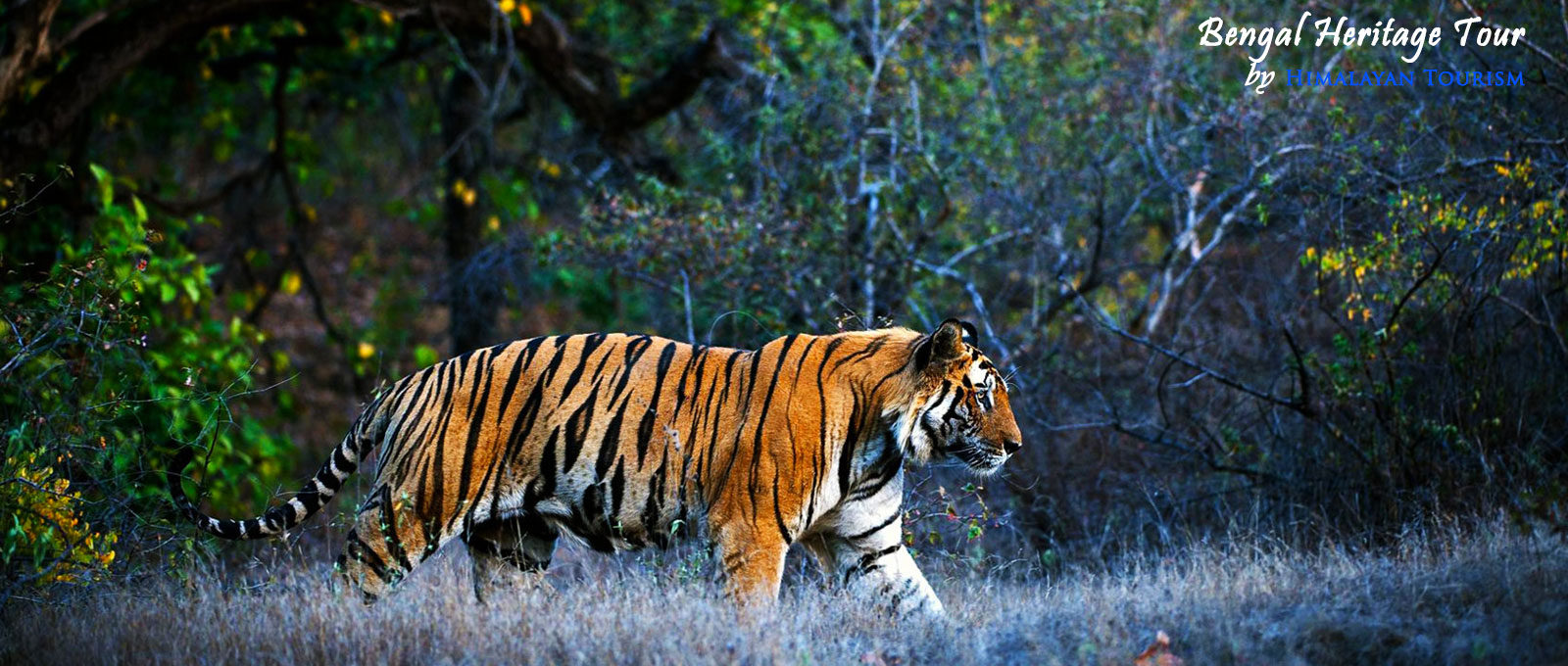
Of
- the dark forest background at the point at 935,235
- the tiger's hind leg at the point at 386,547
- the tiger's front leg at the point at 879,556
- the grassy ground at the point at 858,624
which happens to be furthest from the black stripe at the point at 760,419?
the tiger's hind leg at the point at 386,547

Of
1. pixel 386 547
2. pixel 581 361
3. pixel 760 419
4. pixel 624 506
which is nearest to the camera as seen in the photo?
pixel 760 419

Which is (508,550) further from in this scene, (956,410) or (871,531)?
(956,410)

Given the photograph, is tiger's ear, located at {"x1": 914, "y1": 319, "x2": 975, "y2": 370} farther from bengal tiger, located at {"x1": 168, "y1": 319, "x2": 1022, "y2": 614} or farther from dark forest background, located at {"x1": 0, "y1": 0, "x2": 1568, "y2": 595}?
dark forest background, located at {"x1": 0, "y1": 0, "x2": 1568, "y2": 595}

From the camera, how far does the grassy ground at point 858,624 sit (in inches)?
213

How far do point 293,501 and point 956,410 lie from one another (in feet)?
10.4

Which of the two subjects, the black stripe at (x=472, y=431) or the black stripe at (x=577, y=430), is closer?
the black stripe at (x=472, y=431)

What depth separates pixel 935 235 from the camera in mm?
12219

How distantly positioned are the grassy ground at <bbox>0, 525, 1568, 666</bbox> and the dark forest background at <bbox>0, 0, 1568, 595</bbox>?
0.80m

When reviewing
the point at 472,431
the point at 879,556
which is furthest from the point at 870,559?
the point at 472,431

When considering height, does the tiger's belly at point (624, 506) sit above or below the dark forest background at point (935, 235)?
below

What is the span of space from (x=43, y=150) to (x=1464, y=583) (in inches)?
392

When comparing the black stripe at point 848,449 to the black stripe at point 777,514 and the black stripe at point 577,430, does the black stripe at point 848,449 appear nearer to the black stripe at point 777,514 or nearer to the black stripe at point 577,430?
the black stripe at point 777,514

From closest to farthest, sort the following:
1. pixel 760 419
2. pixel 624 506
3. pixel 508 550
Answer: pixel 760 419 < pixel 624 506 < pixel 508 550

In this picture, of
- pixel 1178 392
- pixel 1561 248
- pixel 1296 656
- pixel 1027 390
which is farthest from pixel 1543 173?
pixel 1296 656
